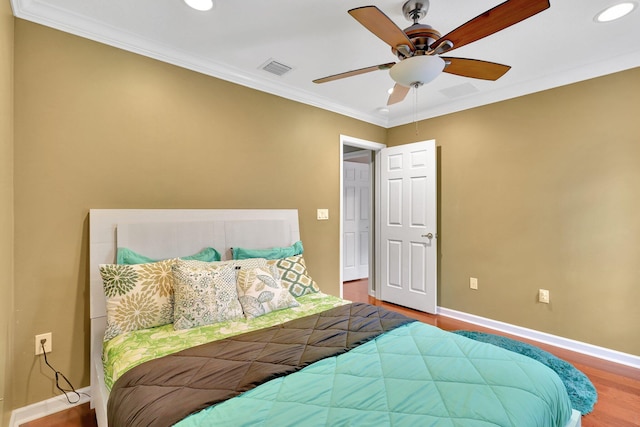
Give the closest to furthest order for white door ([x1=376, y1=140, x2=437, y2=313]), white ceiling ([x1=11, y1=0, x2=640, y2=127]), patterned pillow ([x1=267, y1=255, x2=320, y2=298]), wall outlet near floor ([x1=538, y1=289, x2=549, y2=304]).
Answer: white ceiling ([x1=11, y1=0, x2=640, y2=127]) < patterned pillow ([x1=267, y1=255, x2=320, y2=298]) < wall outlet near floor ([x1=538, y1=289, x2=549, y2=304]) < white door ([x1=376, y1=140, x2=437, y2=313])

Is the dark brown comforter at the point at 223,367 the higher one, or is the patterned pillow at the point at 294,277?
the patterned pillow at the point at 294,277

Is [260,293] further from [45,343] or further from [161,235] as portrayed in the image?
[45,343]

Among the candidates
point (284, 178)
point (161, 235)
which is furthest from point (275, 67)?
point (161, 235)

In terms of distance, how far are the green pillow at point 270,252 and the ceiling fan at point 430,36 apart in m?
1.54

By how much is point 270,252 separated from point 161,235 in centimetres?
87

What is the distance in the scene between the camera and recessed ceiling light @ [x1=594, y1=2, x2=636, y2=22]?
1.87 meters

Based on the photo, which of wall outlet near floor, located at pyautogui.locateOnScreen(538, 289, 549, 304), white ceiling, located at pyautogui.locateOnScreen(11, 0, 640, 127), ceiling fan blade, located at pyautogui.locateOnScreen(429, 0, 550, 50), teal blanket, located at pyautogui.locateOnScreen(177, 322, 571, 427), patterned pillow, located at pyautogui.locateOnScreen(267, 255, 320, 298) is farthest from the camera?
wall outlet near floor, located at pyautogui.locateOnScreen(538, 289, 549, 304)

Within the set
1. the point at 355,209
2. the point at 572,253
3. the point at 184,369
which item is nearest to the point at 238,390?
the point at 184,369

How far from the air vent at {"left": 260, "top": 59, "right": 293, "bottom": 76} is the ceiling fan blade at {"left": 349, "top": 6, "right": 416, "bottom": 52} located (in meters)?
1.24

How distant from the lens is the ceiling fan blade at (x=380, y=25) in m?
1.37

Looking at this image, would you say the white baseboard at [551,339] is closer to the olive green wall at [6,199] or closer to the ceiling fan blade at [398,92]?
the ceiling fan blade at [398,92]

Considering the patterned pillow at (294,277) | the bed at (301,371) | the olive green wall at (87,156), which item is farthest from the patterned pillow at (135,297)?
the patterned pillow at (294,277)

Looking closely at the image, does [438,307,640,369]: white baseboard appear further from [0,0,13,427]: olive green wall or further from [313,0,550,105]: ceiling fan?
[0,0,13,427]: olive green wall

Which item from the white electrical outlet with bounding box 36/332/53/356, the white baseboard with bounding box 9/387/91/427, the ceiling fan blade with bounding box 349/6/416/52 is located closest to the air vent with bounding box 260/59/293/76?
the ceiling fan blade with bounding box 349/6/416/52
